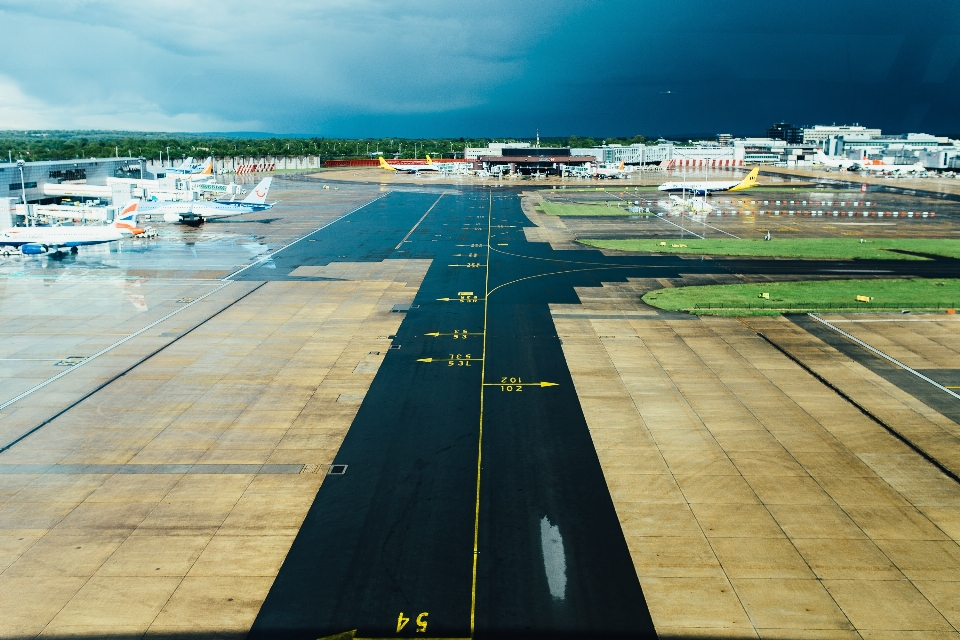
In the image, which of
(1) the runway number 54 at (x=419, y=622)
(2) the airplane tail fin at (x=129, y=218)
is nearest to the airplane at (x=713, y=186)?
(2) the airplane tail fin at (x=129, y=218)

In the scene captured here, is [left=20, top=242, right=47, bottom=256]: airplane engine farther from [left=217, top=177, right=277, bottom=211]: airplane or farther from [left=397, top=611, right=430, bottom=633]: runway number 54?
[left=397, top=611, right=430, bottom=633]: runway number 54

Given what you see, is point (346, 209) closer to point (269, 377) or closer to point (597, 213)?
point (597, 213)

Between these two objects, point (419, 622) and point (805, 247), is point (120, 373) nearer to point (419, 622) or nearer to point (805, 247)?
point (419, 622)


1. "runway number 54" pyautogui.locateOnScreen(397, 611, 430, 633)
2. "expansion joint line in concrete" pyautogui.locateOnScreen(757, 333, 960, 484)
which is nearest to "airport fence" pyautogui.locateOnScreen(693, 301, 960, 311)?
"expansion joint line in concrete" pyautogui.locateOnScreen(757, 333, 960, 484)

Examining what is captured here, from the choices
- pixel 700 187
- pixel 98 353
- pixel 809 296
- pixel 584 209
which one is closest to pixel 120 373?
pixel 98 353

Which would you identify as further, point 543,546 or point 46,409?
point 46,409

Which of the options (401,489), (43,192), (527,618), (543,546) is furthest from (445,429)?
(43,192)

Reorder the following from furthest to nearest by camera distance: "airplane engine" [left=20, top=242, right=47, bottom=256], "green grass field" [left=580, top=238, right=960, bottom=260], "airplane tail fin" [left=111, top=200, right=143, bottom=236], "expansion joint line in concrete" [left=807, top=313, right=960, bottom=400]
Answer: "airplane tail fin" [left=111, top=200, right=143, bottom=236] < "green grass field" [left=580, top=238, right=960, bottom=260] < "airplane engine" [left=20, top=242, right=47, bottom=256] < "expansion joint line in concrete" [left=807, top=313, right=960, bottom=400]
